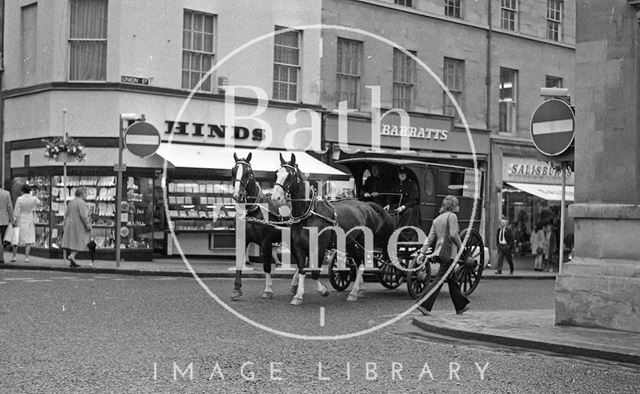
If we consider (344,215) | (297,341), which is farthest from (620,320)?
(344,215)

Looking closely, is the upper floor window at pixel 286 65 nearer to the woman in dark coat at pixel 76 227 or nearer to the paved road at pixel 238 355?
the woman in dark coat at pixel 76 227

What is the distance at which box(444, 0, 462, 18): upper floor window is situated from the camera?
3041 cm

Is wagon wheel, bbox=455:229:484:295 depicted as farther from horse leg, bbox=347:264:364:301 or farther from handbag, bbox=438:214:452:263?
handbag, bbox=438:214:452:263

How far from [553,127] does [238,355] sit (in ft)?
18.4

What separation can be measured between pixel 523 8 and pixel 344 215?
Answer: 69.4 ft

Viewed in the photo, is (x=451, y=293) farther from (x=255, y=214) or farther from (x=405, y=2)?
(x=405, y=2)

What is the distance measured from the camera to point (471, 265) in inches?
598

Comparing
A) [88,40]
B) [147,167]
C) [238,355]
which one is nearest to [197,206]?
[147,167]

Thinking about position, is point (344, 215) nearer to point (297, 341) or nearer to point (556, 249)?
point (297, 341)

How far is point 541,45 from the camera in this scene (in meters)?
33.4

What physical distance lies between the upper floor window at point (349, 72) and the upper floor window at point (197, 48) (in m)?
4.40

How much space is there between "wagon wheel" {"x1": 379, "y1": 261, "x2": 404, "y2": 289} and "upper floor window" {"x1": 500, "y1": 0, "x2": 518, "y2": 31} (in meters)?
18.6

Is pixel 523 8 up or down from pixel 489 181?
up

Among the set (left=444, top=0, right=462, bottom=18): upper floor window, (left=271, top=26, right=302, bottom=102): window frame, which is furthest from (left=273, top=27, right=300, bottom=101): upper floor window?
(left=444, top=0, right=462, bottom=18): upper floor window
